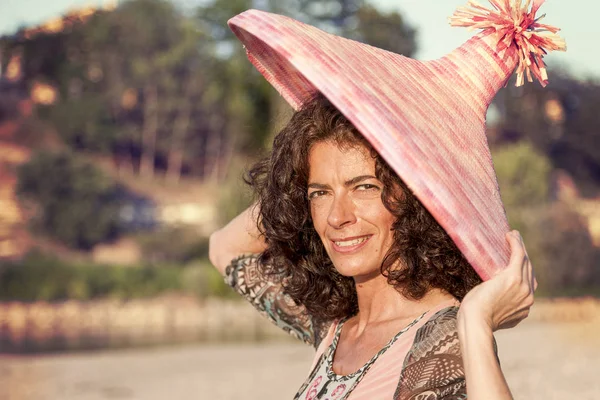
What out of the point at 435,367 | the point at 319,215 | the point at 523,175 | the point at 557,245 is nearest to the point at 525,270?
the point at 435,367

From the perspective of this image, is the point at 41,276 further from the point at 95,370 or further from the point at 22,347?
the point at 95,370

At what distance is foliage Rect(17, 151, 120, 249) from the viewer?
113 ft

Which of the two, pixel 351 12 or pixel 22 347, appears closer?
pixel 22 347

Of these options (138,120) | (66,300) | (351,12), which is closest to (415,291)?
(66,300)

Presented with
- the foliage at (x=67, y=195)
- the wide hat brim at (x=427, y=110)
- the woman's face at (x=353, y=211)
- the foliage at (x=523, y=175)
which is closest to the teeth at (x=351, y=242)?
the woman's face at (x=353, y=211)

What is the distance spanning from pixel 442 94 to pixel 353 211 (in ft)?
0.94

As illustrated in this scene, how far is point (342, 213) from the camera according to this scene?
1.79m

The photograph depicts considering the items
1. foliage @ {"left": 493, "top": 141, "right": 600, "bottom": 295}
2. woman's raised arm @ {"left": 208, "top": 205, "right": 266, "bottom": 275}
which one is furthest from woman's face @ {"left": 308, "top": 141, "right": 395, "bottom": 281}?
foliage @ {"left": 493, "top": 141, "right": 600, "bottom": 295}

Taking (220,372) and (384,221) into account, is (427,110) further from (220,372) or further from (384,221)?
(220,372)

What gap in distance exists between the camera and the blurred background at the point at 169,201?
639 inches

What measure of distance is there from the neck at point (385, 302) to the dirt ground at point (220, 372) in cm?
1023

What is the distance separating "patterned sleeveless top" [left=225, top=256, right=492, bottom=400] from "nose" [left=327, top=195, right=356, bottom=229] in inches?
9.3

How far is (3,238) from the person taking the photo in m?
33.9

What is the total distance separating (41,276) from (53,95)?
20859mm
